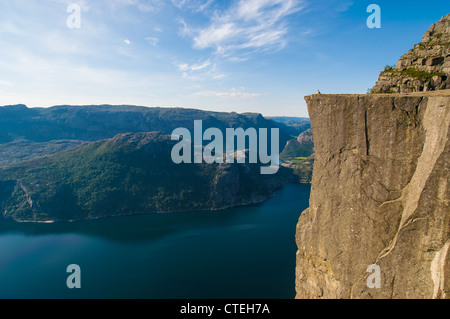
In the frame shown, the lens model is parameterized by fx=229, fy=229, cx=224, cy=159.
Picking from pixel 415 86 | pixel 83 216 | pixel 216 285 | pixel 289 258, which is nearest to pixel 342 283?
pixel 415 86

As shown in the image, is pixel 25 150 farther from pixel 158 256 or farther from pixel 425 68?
pixel 425 68

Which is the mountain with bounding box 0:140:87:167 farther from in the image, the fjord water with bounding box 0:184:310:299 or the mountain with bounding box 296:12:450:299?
→ the mountain with bounding box 296:12:450:299

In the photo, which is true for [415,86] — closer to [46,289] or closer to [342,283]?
[342,283]

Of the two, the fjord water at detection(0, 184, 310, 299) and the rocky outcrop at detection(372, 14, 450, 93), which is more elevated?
the rocky outcrop at detection(372, 14, 450, 93)

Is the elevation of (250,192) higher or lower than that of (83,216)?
higher

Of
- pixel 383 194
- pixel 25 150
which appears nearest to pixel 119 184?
pixel 25 150

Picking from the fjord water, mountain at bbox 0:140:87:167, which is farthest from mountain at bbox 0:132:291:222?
mountain at bbox 0:140:87:167
